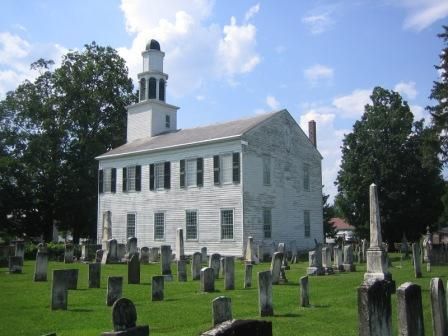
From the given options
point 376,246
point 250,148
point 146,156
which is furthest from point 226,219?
point 376,246

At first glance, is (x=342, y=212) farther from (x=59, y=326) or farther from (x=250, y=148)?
(x=59, y=326)

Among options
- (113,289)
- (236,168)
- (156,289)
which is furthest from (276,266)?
(236,168)

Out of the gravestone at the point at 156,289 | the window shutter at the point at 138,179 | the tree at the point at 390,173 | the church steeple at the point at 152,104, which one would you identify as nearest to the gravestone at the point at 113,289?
the gravestone at the point at 156,289

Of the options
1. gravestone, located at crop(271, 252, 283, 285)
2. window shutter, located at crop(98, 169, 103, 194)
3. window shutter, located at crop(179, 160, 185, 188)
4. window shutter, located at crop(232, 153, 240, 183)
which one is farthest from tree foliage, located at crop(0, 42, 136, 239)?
gravestone, located at crop(271, 252, 283, 285)

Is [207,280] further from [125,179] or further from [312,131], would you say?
[312,131]

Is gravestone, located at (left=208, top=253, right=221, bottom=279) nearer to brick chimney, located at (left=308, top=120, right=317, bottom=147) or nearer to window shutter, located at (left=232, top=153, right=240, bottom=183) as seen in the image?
window shutter, located at (left=232, top=153, right=240, bottom=183)

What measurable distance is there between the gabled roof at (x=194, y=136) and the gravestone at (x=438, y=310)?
25044 mm

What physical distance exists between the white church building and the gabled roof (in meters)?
0.11

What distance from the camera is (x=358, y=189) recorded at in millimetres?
43719

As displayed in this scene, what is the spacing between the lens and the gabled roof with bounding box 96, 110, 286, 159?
33531 mm

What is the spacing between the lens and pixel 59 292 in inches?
471

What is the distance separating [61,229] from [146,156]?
18430mm

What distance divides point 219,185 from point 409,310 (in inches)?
1068

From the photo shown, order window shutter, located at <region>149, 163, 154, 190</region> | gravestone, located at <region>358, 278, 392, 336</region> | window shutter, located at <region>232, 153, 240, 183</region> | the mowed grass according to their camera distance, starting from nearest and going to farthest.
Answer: gravestone, located at <region>358, 278, 392, 336</region> < the mowed grass < window shutter, located at <region>232, 153, 240, 183</region> < window shutter, located at <region>149, 163, 154, 190</region>
